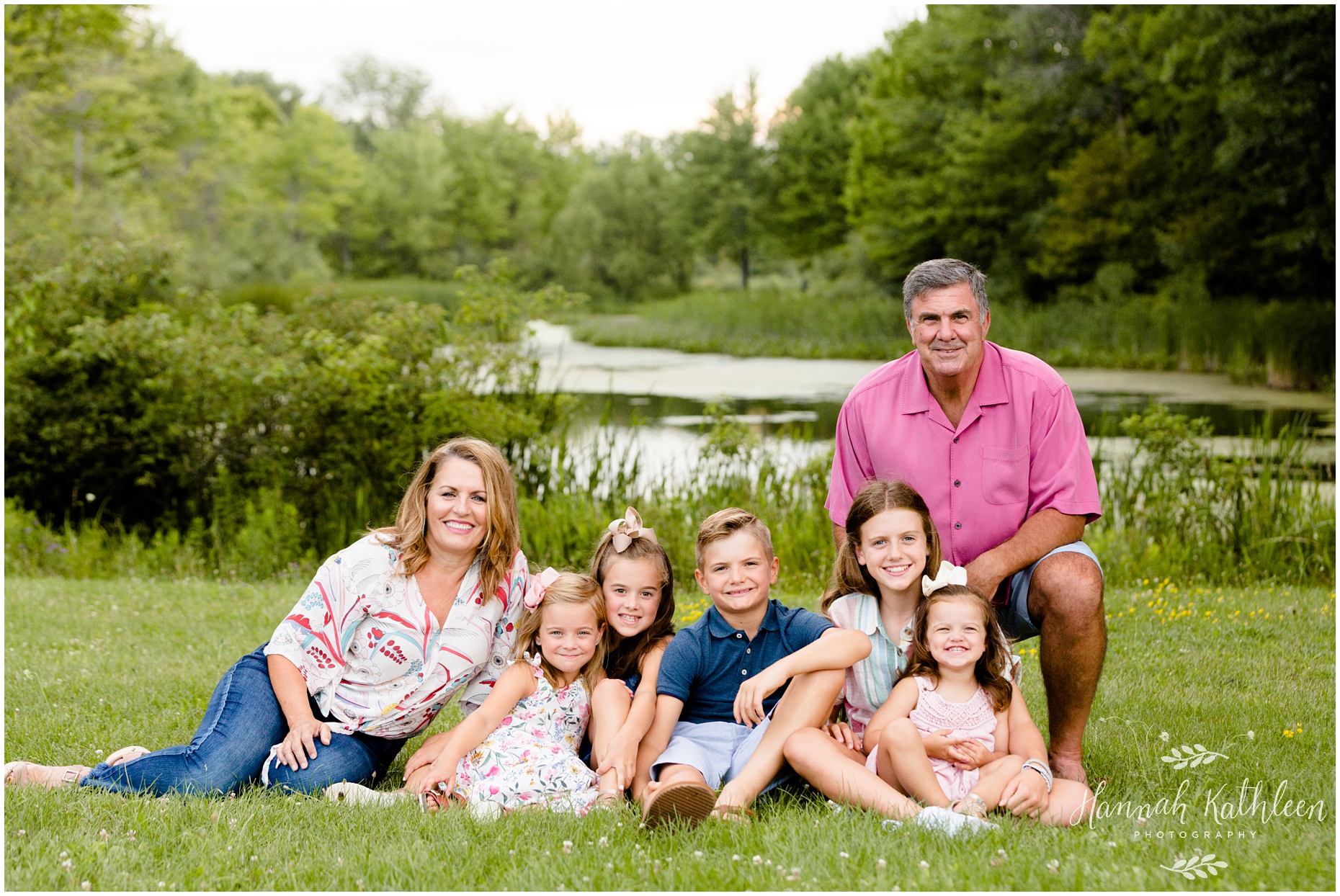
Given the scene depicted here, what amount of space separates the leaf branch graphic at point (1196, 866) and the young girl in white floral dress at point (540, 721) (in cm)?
147

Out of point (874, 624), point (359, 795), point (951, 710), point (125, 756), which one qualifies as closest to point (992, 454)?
point (874, 624)

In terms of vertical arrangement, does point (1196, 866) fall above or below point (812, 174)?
below

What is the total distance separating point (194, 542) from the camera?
326 inches

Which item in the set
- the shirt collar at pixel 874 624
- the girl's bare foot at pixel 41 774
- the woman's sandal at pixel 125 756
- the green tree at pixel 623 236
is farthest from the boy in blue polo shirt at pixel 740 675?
the green tree at pixel 623 236

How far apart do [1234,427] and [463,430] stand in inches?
372

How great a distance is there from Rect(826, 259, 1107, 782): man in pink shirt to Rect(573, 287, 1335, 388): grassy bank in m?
14.4

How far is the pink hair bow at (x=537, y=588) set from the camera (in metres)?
3.41

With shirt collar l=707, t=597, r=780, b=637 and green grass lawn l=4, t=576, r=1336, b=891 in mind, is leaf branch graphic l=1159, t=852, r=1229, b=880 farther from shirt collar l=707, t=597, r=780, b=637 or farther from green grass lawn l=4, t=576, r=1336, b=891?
shirt collar l=707, t=597, r=780, b=637

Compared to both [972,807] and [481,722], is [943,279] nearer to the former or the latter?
[972,807]

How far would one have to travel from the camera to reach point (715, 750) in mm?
3178

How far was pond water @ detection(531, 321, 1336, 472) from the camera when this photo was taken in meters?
11.8

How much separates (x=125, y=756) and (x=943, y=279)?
2.87m

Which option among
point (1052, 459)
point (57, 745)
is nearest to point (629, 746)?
point (1052, 459)

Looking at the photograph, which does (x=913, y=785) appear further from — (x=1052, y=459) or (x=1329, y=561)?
(x=1329, y=561)
